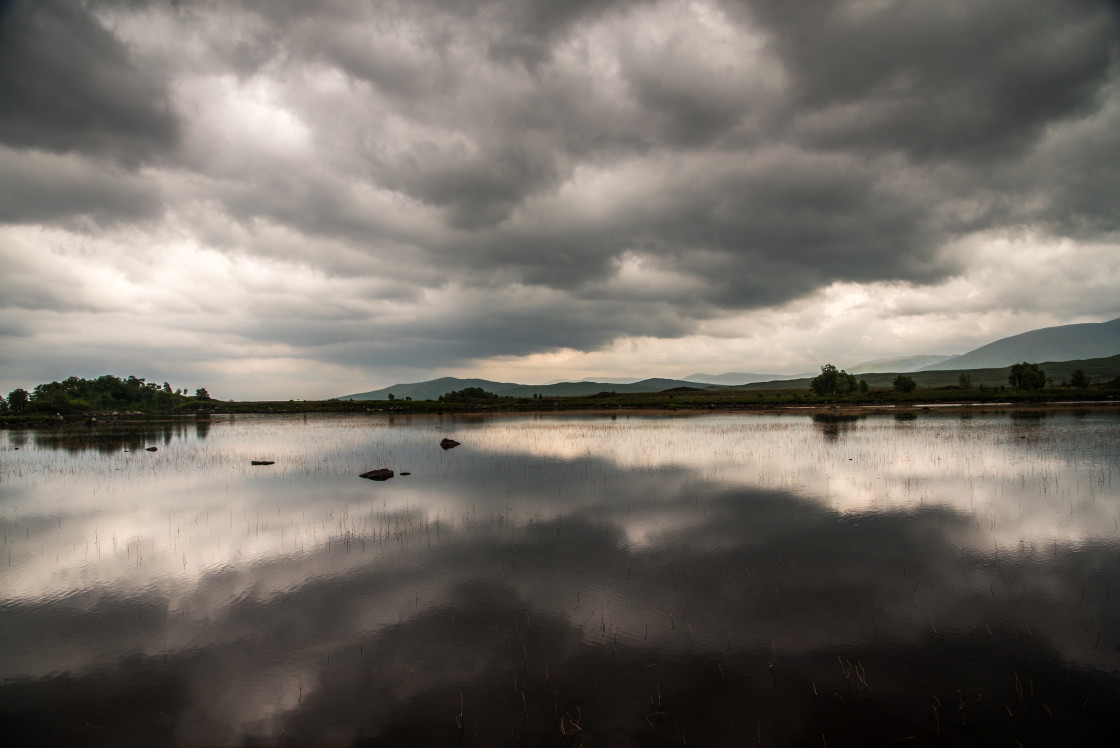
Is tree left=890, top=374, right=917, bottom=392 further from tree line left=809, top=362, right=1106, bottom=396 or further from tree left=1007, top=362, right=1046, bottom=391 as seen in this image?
tree left=1007, top=362, right=1046, bottom=391

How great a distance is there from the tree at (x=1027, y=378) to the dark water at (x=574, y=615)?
15889 centimetres

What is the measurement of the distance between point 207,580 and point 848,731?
19359mm

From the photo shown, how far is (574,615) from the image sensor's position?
46.1 ft

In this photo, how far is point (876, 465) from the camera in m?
36.4

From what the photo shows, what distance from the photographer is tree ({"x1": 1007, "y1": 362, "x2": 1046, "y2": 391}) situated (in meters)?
147

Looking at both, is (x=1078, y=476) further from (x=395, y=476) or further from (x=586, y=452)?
(x=395, y=476)

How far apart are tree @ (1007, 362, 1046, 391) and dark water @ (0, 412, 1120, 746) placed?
159m

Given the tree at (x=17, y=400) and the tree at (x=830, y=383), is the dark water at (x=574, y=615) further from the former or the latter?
the tree at (x=17, y=400)

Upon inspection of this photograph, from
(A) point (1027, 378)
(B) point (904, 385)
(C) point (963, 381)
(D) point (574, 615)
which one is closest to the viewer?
(D) point (574, 615)

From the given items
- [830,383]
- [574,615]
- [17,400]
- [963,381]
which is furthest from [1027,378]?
[17,400]

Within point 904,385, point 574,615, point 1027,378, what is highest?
point 1027,378

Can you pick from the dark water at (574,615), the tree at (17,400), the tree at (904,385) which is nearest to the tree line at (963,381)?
the tree at (904,385)

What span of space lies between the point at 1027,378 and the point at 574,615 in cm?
19400

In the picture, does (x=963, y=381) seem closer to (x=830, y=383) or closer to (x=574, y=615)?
(x=830, y=383)
